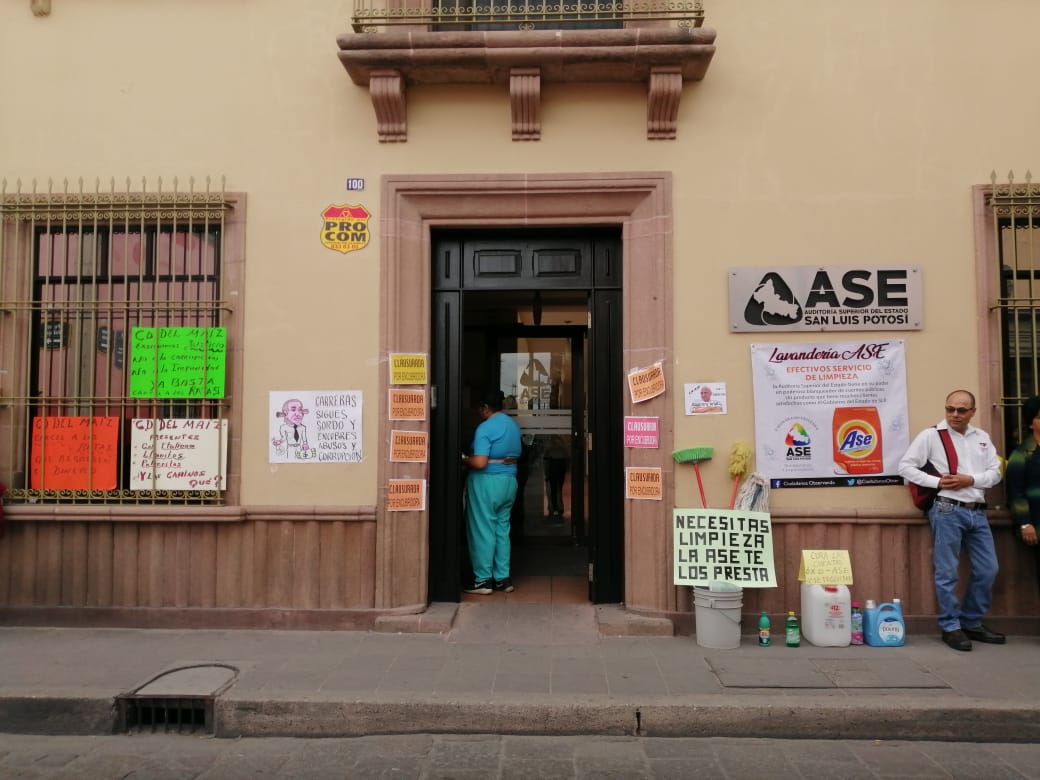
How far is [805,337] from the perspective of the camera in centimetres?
600

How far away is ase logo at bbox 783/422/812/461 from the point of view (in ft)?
19.5

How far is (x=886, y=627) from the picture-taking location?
5582 mm

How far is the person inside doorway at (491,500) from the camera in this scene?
22.7ft

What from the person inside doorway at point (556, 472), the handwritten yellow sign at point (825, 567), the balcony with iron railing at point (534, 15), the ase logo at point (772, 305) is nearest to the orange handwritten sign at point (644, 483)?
the handwritten yellow sign at point (825, 567)

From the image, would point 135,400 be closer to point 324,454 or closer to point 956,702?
point 324,454

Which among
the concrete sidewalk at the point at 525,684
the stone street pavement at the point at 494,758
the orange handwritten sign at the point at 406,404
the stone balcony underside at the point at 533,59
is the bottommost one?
the stone street pavement at the point at 494,758

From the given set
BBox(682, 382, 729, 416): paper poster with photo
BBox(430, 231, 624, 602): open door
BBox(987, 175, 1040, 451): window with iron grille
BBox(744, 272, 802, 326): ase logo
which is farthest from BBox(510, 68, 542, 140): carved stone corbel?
BBox(987, 175, 1040, 451): window with iron grille

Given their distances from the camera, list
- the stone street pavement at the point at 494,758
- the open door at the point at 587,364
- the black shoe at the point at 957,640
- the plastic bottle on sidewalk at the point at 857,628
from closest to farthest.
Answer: the stone street pavement at the point at 494,758, the black shoe at the point at 957,640, the plastic bottle on sidewalk at the point at 857,628, the open door at the point at 587,364

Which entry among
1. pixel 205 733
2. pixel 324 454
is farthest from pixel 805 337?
pixel 205 733

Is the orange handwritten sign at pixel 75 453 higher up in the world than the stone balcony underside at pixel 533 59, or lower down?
lower down

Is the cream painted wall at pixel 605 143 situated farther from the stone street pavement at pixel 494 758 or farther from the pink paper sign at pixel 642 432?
the stone street pavement at pixel 494 758

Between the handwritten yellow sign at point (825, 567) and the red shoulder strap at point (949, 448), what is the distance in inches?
39.5

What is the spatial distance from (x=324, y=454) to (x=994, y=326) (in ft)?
17.9

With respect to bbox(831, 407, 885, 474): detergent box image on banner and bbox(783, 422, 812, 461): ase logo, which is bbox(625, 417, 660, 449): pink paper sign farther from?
bbox(831, 407, 885, 474): detergent box image on banner
